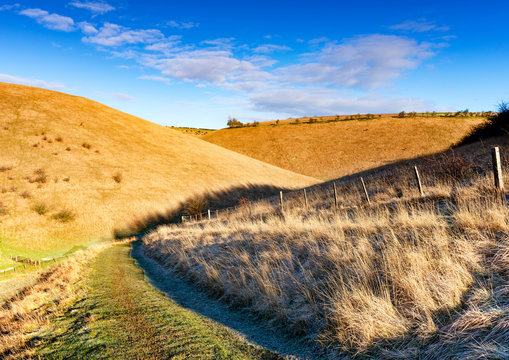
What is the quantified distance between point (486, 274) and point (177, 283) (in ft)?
28.5

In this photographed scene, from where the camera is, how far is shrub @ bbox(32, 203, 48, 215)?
23497mm

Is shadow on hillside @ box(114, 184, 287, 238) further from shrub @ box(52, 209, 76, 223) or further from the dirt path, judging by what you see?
the dirt path

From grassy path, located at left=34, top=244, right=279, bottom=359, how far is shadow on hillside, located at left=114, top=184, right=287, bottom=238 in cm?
2143

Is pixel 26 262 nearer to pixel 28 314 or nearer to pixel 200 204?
pixel 28 314

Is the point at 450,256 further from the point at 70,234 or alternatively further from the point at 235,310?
the point at 70,234

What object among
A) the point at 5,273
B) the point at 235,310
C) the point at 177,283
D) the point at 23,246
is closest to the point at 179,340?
the point at 235,310

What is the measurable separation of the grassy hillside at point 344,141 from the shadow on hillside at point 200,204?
2289cm

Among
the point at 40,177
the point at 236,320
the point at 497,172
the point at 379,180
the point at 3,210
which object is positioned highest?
the point at 40,177

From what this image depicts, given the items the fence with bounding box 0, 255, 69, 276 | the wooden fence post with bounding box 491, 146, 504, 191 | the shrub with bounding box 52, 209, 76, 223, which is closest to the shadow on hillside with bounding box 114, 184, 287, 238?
the shrub with bounding box 52, 209, 76, 223

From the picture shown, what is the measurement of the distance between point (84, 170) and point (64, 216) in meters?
8.99

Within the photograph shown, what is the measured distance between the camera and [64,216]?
79.2 ft

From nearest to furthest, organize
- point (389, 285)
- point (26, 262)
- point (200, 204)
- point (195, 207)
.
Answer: point (389, 285), point (26, 262), point (195, 207), point (200, 204)

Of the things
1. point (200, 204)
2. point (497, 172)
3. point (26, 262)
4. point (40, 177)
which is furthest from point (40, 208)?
point (497, 172)

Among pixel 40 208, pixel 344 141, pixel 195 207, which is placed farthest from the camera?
pixel 344 141
